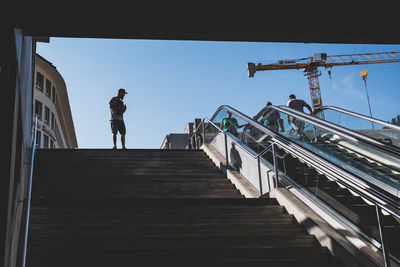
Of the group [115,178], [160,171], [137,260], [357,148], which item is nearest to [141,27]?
[137,260]

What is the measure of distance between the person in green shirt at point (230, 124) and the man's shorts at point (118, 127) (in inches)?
93.9

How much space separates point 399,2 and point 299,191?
2.66 metres

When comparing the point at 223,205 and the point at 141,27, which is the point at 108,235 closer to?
the point at 223,205

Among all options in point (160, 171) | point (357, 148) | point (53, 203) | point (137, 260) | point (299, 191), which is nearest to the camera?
point (137, 260)

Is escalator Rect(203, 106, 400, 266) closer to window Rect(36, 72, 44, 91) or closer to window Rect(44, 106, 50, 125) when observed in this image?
window Rect(36, 72, 44, 91)

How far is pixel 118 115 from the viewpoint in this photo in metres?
10.6

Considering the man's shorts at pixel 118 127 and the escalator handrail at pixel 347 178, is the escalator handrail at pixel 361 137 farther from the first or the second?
the man's shorts at pixel 118 127

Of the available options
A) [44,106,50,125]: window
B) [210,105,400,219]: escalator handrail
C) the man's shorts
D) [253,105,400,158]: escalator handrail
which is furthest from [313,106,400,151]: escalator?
[44,106,50,125]: window

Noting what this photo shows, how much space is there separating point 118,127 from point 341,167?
6.87m

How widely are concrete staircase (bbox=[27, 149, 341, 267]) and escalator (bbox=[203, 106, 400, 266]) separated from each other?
0.45 meters

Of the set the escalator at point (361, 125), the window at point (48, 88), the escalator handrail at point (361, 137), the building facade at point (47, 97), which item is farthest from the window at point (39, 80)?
the escalator handrail at point (361, 137)

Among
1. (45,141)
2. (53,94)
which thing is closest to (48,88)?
(53,94)

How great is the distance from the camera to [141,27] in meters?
3.56

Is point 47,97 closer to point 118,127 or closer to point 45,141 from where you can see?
point 45,141
